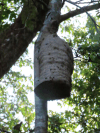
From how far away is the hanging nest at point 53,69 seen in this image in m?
1.65

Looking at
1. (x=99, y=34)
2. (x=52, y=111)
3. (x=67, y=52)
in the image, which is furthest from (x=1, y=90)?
(x=67, y=52)

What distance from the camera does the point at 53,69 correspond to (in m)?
1.66

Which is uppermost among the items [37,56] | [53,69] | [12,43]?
[12,43]

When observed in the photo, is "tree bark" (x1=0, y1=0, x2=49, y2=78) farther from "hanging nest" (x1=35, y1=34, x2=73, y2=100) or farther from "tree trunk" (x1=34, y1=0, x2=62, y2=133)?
"hanging nest" (x1=35, y1=34, x2=73, y2=100)

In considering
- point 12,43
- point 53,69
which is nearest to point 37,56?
point 53,69

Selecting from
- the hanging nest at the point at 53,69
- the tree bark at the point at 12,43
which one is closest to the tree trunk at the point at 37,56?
the hanging nest at the point at 53,69

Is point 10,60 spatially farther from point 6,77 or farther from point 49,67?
point 6,77

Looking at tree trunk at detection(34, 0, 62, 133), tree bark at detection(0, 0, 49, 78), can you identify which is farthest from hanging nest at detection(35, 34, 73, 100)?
tree bark at detection(0, 0, 49, 78)

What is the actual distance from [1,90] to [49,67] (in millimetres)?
7339

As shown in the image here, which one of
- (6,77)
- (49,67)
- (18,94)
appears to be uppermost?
(6,77)

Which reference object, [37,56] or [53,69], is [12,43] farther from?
[53,69]

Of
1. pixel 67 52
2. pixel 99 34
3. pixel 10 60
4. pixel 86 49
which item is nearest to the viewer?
pixel 67 52

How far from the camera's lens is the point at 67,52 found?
76.5 inches

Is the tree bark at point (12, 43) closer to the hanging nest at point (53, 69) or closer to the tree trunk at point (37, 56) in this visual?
the tree trunk at point (37, 56)
